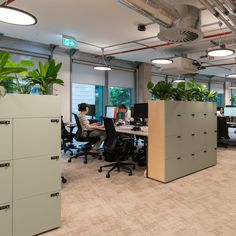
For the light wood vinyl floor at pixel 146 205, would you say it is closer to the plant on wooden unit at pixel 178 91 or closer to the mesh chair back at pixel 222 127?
the plant on wooden unit at pixel 178 91

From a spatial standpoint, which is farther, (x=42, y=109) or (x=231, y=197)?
(x=231, y=197)

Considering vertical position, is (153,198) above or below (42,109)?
below

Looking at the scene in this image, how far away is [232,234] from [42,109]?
221 centimetres

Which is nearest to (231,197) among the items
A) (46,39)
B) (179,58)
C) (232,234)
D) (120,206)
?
(232,234)

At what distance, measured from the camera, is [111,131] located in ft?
13.3

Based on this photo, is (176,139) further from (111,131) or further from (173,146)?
(111,131)

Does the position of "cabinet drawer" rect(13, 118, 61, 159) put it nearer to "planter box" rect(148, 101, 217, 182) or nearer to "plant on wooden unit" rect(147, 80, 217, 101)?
"planter box" rect(148, 101, 217, 182)

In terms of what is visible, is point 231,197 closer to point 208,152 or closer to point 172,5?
point 208,152

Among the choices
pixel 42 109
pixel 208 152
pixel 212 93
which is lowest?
pixel 208 152

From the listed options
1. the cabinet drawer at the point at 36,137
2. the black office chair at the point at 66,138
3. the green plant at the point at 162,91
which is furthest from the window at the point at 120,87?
the cabinet drawer at the point at 36,137

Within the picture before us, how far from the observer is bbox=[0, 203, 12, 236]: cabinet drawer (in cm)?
194

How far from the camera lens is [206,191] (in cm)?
336

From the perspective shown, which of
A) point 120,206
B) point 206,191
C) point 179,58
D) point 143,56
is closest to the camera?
point 120,206

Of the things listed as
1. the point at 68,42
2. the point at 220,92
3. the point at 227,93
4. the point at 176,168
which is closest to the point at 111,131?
the point at 176,168
